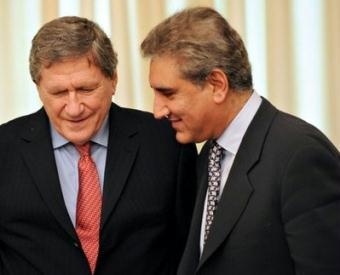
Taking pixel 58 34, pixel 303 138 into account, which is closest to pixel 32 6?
pixel 58 34

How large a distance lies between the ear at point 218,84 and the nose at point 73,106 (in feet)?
1.38

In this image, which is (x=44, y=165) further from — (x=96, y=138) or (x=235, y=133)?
(x=235, y=133)

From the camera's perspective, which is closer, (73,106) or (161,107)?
(161,107)

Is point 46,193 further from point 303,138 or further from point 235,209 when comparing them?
point 303,138

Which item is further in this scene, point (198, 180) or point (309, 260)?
point (198, 180)

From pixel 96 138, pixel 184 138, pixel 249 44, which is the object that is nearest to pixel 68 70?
pixel 96 138

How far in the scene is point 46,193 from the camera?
6.11 feet

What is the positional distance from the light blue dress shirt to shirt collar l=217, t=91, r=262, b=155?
442 millimetres

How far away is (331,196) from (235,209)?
227mm

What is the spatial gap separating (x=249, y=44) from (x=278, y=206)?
4.31ft

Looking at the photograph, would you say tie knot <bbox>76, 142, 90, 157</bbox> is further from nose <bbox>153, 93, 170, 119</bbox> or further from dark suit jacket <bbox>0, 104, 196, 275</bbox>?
nose <bbox>153, 93, 170, 119</bbox>

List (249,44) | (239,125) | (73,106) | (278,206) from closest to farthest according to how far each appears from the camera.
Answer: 1. (278,206)
2. (239,125)
3. (73,106)
4. (249,44)

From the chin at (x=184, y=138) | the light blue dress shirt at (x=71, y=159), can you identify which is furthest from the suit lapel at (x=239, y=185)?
the light blue dress shirt at (x=71, y=159)

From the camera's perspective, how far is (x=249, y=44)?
8.84ft
